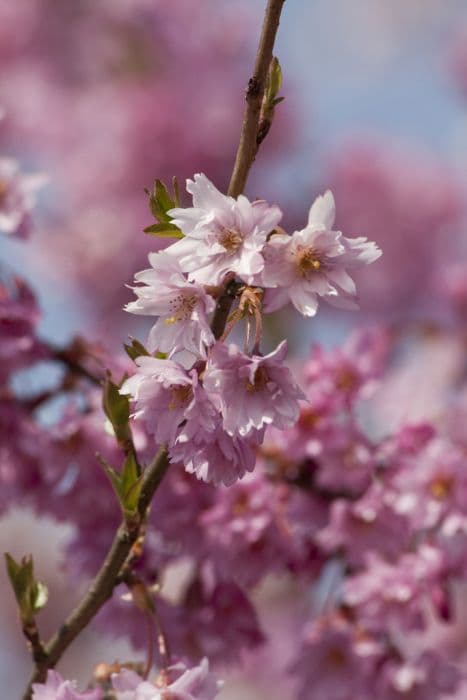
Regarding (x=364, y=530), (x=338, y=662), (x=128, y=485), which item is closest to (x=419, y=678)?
(x=338, y=662)

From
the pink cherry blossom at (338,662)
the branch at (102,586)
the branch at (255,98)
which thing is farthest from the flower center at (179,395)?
the pink cherry blossom at (338,662)

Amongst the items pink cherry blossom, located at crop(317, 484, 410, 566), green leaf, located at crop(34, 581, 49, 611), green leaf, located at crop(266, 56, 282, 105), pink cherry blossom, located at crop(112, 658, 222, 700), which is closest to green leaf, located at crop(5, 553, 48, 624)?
green leaf, located at crop(34, 581, 49, 611)

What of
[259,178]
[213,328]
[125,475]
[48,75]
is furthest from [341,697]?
[48,75]

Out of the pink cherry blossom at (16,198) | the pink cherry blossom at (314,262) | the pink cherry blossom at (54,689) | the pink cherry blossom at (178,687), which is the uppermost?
the pink cherry blossom at (16,198)

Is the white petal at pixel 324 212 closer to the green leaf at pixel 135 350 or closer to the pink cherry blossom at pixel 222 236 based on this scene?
the pink cherry blossom at pixel 222 236

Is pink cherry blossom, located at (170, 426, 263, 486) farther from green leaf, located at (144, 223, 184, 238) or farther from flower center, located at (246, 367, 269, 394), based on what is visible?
green leaf, located at (144, 223, 184, 238)

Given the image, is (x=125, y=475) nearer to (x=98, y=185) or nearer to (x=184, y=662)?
(x=184, y=662)
